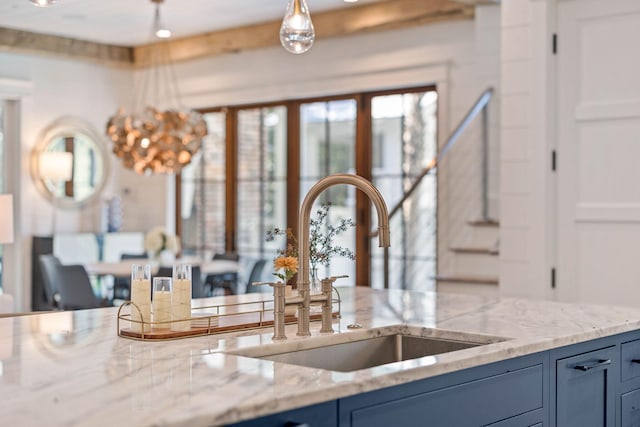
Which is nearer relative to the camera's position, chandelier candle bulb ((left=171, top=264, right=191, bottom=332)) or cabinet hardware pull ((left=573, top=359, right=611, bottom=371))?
chandelier candle bulb ((left=171, top=264, right=191, bottom=332))

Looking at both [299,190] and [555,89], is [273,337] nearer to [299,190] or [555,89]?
[555,89]

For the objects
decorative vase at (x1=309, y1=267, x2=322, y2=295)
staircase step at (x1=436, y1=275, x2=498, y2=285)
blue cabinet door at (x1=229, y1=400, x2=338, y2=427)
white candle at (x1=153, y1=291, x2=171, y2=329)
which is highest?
decorative vase at (x1=309, y1=267, x2=322, y2=295)

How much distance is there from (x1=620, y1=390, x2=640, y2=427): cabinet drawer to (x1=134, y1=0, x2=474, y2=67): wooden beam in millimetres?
4356

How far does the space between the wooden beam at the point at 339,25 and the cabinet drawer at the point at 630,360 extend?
14.0 feet

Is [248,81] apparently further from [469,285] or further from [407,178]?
[469,285]

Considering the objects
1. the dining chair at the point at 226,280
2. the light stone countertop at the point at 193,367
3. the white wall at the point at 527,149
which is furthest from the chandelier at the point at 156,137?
the light stone countertop at the point at 193,367

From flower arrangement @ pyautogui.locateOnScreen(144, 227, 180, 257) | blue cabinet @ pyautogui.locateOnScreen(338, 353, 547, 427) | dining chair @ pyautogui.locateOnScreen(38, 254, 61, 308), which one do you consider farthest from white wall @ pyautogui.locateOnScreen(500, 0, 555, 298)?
dining chair @ pyautogui.locateOnScreen(38, 254, 61, 308)

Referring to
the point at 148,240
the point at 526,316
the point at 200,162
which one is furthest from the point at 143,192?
the point at 526,316

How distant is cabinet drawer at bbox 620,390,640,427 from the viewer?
9.55 ft

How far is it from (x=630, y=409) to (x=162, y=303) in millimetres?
1636

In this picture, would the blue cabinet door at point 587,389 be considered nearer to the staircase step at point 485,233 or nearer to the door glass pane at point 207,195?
the staircase step at point 485,233

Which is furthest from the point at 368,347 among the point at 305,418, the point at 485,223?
the point at 485,223

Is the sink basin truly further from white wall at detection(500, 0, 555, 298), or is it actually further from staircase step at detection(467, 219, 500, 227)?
staircase step at detection(467, 219, 500, 227)

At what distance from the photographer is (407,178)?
24.4ft
